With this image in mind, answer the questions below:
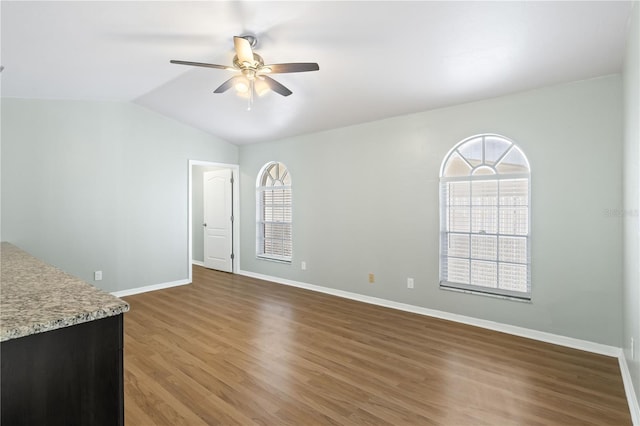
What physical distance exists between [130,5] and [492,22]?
260cm

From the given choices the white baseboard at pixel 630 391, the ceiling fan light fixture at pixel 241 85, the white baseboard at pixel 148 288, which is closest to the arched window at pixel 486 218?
the white baseboard at pixel 630 391

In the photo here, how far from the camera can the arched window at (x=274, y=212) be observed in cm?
590

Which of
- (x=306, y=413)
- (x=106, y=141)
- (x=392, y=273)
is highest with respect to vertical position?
(x=106, y=141)

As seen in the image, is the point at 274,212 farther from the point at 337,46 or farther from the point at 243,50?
the point at 243,50

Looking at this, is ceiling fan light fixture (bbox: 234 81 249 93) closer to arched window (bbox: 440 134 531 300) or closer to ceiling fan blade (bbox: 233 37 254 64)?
ceiling fan blade (bbox: 233 37 254 64)

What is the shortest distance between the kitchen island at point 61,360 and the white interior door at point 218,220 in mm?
5355

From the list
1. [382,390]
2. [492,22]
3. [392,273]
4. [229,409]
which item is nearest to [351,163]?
[392,273]

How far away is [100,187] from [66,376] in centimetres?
445

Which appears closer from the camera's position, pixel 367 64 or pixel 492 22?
pixel 492 22

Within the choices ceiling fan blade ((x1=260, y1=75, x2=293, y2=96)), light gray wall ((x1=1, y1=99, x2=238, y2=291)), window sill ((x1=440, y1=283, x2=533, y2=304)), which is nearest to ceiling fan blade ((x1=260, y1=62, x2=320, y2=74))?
ceiling fan blade ((x1=260, y1=75, x2=293, y2=96))

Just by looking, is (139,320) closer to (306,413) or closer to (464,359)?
(306,413)

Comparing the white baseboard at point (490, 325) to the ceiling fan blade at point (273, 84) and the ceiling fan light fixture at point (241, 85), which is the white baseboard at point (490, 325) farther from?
the ceiling fan light fixture at point (241, 85)

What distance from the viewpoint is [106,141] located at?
15.9 ft

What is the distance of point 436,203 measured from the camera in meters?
4.04
